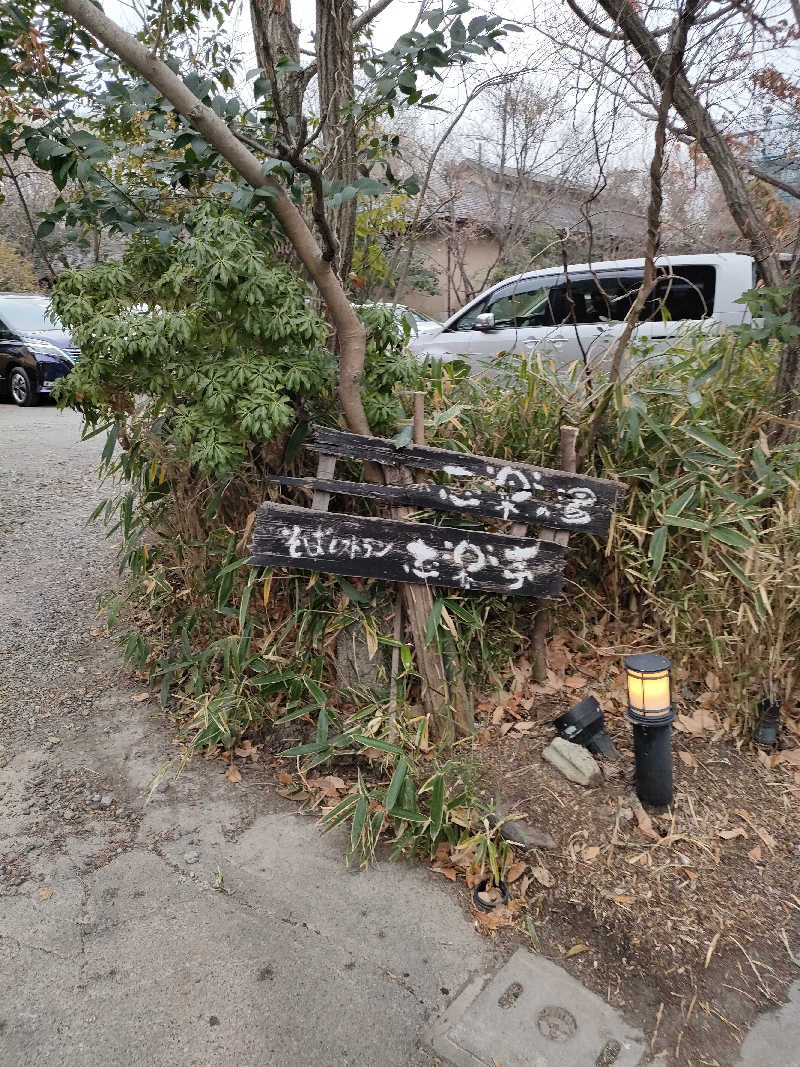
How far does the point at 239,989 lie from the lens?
2.16 metres

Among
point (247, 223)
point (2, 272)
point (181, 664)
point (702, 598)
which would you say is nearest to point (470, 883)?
point (702, 598)

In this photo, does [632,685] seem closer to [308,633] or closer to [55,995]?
[308,633]

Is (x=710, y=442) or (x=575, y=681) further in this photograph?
(x=575, y=681)

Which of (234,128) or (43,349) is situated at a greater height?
(234,128)

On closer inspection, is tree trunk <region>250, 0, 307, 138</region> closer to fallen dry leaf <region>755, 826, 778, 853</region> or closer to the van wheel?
fallen dry leaf <region>755, 826, 778, 853</region>

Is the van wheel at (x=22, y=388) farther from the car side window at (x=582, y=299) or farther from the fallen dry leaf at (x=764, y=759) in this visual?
the fallen dry leaf at (x=764, y=759)

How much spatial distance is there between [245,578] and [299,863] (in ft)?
4.13

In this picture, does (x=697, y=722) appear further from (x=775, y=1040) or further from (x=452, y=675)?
(x=775, y=1040)

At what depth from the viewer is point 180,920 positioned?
2.39 meters

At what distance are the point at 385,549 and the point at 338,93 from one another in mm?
2197

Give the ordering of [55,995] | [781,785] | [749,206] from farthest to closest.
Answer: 1. [749,206]
2. [781,785]
3. [55,995]

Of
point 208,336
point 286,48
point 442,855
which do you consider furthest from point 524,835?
point 286,48

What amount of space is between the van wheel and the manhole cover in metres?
10.4

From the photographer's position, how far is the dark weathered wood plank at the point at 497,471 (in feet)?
9.39
